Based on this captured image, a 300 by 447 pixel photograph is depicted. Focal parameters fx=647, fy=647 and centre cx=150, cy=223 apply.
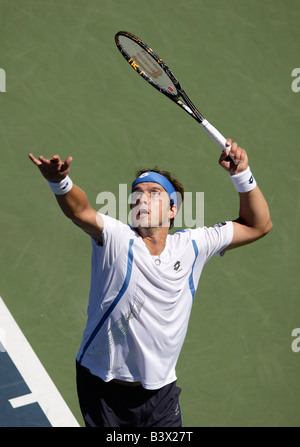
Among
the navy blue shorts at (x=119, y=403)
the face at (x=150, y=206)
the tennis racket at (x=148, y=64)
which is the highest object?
the tennis racket at (x=148, y=64)

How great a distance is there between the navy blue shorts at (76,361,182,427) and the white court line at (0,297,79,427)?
148 centimetres

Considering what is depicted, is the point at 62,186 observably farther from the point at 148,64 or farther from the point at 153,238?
the point at 148,64

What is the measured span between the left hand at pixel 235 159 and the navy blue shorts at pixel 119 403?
1.53 m

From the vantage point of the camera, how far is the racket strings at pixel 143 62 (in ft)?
16.6

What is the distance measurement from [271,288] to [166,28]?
3.35 metres

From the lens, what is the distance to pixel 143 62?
5.15 metres

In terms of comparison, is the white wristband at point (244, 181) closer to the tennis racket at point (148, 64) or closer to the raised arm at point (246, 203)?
the raised arm at point (246, 203)

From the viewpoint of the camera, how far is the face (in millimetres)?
4207

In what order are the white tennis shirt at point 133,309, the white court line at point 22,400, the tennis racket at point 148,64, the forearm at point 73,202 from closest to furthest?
the forearm at point 73,202 → the white tennis shirt at point 133,309 → the tennis racket at point 148,64 → the white court line at point 22,400

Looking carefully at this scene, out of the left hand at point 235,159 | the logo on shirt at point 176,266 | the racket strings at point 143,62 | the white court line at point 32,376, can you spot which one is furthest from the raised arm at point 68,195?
the white court line at point 32,376

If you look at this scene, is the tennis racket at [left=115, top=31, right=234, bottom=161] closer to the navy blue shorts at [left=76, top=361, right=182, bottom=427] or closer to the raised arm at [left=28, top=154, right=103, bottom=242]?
the raised arm at [left=28, top=154, right=103, bottom=242]

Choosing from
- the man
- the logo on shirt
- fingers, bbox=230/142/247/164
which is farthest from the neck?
fingers, bbox=230/142/247/164

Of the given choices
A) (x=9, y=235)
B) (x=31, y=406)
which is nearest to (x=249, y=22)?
(x=9, y=235)
